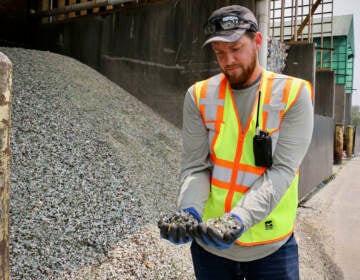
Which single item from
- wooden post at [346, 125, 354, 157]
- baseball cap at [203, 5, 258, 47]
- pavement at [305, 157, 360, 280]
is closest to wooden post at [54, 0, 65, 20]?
pavement at [305, 157, 360, 280]

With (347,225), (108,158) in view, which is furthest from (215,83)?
(347,225)

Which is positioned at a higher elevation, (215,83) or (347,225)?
(215,83)

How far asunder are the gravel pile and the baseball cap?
89.5 inches

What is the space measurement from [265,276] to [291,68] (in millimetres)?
9108

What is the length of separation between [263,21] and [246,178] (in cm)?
504

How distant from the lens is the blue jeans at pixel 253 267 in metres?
1.63

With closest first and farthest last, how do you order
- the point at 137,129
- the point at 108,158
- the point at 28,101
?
1. the point at 108,158
2. the point at 28,101
3. the point at 137,129

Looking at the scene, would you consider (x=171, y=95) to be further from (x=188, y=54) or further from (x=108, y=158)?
(x=108, y=158)

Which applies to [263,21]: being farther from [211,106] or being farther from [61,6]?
[61,6]

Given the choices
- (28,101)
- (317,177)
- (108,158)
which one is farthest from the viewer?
(317,177)

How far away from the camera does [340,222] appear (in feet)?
18.7

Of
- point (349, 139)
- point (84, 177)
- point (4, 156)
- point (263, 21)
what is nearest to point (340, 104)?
point (349, 139)

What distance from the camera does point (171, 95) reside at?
7.62 metres

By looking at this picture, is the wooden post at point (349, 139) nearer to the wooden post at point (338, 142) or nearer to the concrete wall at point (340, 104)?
the concrete wall at point (340, 104)
